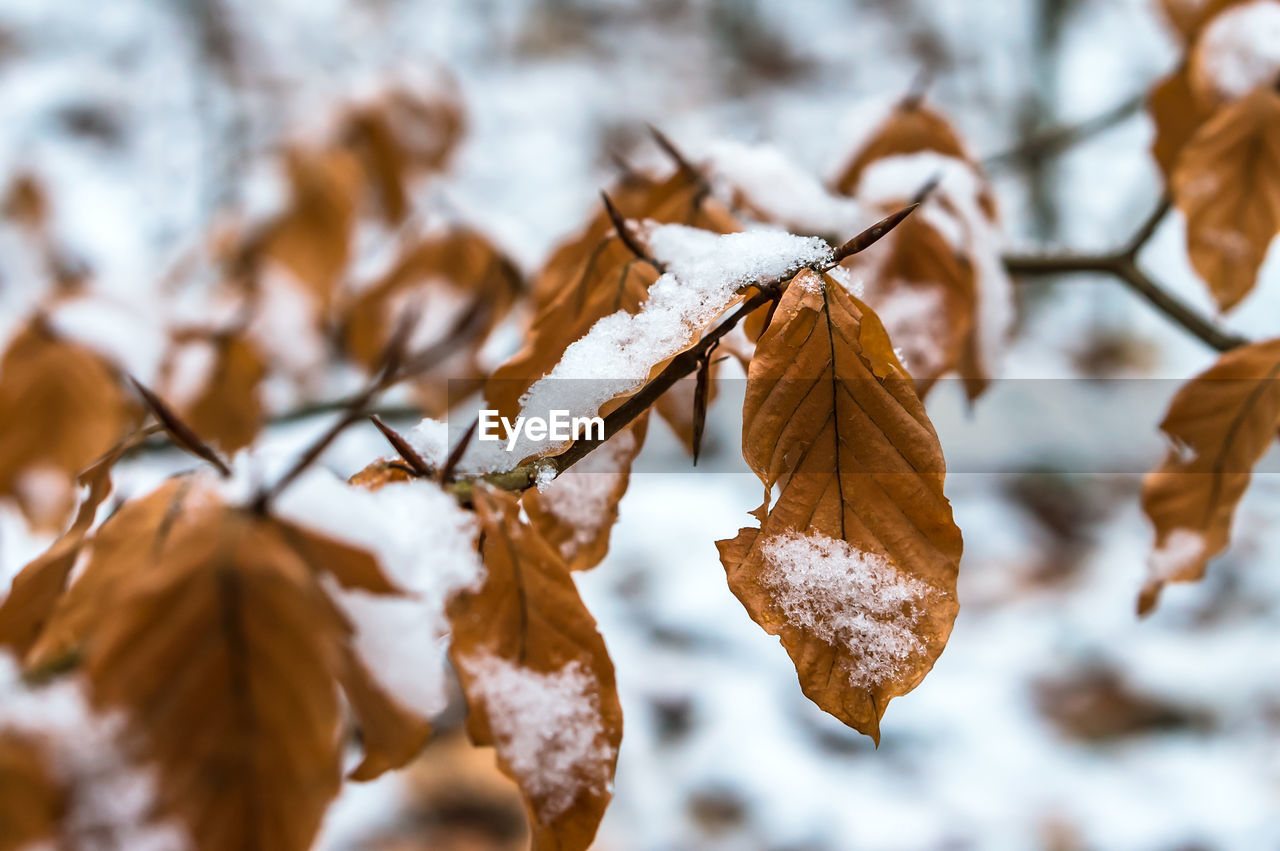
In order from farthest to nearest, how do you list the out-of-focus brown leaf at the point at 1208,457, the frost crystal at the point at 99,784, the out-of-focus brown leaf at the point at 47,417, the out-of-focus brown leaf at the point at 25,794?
the out-of-focus brown leaf at the point at 47,417, the out-of-focus brown leaf at the point at 1208,457, the out-of-focus brown leaf at the point at 25,794, the frost crystal at the point at 99,784

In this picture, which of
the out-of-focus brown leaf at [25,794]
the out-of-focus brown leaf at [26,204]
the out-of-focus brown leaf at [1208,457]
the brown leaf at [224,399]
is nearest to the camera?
the out-of-focus brown leaf at [25,794]

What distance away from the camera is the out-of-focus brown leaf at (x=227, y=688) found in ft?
0.67

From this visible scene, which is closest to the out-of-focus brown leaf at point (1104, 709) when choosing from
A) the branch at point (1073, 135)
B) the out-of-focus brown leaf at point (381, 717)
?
the branch at point (1073, 135)

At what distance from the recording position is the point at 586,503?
15.0 inches

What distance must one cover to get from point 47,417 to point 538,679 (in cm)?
72

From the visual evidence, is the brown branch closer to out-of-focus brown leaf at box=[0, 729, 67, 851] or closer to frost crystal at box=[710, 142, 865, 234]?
→ frost crystal at box=[710, 142, 865, 234]

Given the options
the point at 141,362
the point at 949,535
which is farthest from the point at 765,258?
the point at 141,362

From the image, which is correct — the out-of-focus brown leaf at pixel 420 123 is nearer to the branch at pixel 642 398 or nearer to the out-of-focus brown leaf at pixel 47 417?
the out-of-focus brown leaf at pixel 47 417

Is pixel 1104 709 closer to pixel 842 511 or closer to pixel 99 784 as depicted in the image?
pixel 842 511

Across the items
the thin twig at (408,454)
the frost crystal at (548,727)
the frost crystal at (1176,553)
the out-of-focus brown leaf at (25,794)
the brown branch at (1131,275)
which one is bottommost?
the frost crystal at (1176,553)

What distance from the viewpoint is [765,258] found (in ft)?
1.02

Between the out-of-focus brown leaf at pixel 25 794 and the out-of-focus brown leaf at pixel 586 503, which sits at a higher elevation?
the out-of-focus brown leaf at pixel 586 503

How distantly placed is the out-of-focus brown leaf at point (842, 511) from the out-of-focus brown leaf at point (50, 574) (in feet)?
0.84

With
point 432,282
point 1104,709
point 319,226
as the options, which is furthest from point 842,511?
point 1104,709
